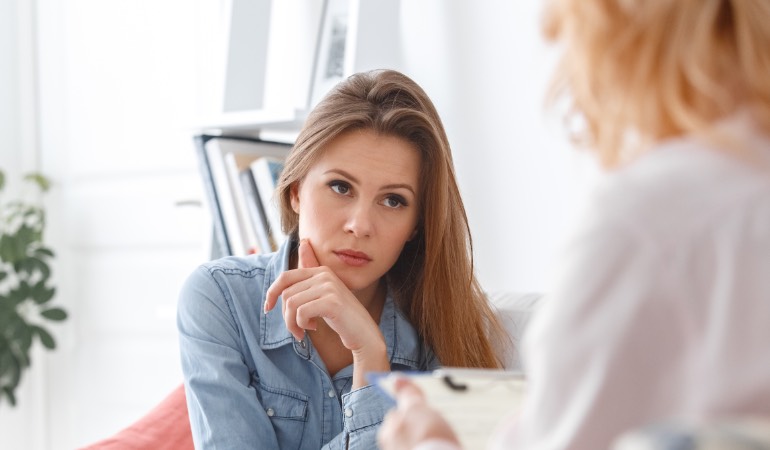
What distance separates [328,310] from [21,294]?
2110 mm

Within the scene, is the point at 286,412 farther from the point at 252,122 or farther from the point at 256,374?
the point at 252,122

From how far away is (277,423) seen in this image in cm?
143

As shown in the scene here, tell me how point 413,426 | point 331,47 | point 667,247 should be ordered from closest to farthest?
point 667,247
point 413,426
point 331,47

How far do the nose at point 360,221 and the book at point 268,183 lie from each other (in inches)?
22.3

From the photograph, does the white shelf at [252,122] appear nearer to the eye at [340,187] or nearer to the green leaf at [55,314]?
the eye at [340,187]

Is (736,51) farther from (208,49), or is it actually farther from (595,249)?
(208,49)

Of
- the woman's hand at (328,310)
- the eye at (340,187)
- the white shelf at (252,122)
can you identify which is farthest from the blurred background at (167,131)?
the woman's hand at (328,310)

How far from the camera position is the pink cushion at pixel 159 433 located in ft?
Answer: 5.16

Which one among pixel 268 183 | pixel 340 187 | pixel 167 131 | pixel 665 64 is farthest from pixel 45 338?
pixel 665 64

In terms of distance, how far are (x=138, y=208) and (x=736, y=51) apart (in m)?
2.60

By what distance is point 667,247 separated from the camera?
554mm

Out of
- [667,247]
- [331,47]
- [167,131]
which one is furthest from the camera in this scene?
[167,131]

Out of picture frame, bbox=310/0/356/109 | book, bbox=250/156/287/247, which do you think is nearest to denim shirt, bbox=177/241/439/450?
book, bbox=250/156/287/247

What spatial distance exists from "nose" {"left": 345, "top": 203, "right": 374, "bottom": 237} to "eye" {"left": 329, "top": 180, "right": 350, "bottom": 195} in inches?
1.6
